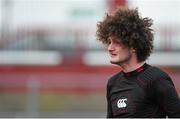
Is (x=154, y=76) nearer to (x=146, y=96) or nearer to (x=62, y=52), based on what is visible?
(x=146, y=96)

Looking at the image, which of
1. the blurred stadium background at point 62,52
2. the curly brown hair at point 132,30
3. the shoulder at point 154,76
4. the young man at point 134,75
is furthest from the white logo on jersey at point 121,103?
the blurred stadium background at point 62,52

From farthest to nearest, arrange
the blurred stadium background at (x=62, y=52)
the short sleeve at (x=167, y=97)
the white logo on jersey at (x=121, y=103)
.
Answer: the blurred stadium background at (x=62, y=52), the white logo on jersey at (x=121, y=103), the short sleeve at (x=167, y=97)

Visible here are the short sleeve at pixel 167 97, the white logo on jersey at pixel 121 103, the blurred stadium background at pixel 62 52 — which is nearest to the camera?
the short sleeve at pixel 167 97

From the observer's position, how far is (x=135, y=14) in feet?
14.7

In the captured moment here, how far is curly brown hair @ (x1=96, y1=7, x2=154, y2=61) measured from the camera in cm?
439

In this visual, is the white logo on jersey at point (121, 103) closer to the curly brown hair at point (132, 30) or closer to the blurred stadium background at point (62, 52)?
the curly brown hair at point (132, 30)

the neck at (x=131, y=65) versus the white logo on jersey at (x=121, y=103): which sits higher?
the neck at (x=131, y=65)

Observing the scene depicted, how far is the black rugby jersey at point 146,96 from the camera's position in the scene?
13.6 ft

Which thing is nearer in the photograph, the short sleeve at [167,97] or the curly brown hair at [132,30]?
the short sleeve at [167,97]

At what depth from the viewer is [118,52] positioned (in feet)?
14.3

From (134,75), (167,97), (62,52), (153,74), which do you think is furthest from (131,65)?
(62,52)

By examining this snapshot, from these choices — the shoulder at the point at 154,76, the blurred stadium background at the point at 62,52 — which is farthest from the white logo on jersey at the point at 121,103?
the blurred stadium background at the point at 62,52

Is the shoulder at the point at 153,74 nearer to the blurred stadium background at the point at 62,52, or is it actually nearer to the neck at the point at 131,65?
the neck at the point at 131,65

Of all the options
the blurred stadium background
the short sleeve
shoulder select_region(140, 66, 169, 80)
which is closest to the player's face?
shoulder select_region(140, 66, 169, 80)
